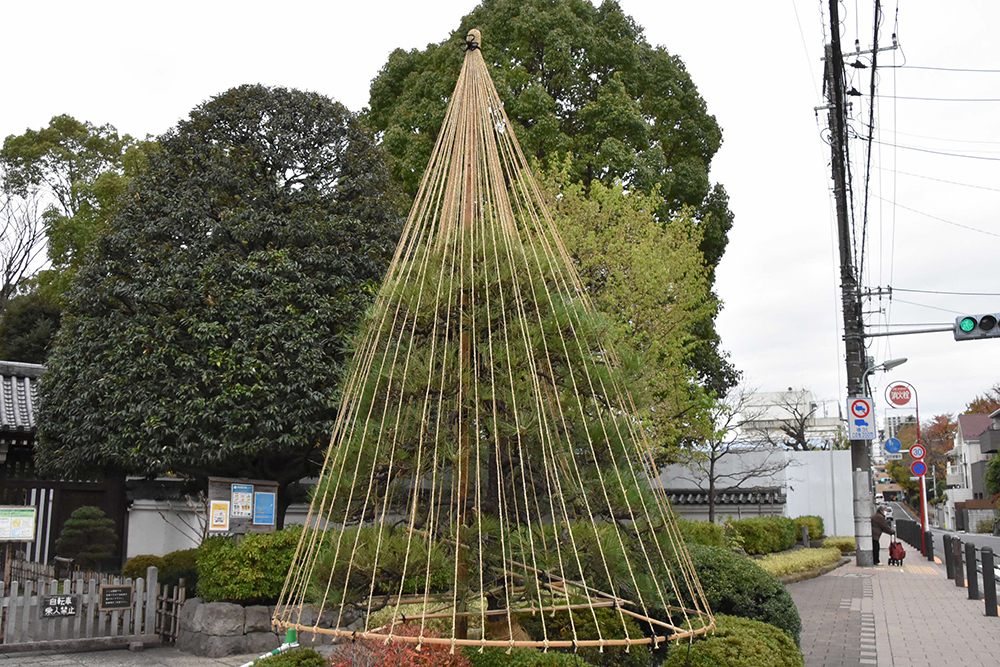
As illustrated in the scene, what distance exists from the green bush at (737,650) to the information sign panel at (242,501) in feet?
18.4

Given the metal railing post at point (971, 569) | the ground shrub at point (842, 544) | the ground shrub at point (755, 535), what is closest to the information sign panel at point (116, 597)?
the metal railing post at point (971, 569)

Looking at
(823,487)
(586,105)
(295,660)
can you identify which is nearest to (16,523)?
(295,660)

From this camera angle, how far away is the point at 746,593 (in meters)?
7.03

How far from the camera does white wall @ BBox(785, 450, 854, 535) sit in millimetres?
23891

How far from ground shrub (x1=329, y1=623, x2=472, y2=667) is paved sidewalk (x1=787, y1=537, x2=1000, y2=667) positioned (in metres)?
4.85

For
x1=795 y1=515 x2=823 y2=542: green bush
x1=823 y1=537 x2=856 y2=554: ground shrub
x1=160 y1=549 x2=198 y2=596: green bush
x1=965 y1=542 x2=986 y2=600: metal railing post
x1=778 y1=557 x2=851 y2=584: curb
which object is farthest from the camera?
x1=823 y1=537 x2=856 y2=554: ground shrub

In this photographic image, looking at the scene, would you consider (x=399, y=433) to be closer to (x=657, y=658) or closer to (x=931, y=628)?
(x=657, y=658)

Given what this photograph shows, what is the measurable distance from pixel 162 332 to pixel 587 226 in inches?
281

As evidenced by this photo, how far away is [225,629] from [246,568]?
2.27ft

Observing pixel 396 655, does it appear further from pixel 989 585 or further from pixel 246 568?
pixel 989 585

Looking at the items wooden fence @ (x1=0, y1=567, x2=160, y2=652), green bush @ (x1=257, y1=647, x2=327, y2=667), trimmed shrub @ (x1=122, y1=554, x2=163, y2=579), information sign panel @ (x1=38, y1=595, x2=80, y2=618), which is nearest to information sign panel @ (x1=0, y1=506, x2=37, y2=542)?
wooden fence @ (x1=0, y1=567, x2=160, y2=652)

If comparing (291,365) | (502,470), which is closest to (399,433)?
(502,470)

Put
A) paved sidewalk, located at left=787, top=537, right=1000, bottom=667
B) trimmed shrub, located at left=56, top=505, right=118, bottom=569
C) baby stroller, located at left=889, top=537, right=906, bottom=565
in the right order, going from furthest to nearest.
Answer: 1. baby stroller, located at left=889, top=537, right=906, bottom=565
2. trimmed shrub, located at left=56, top=505, right=118, bottom=569
3. paved sidewalk, located at left=787, top=537, right=1000, bottom=667

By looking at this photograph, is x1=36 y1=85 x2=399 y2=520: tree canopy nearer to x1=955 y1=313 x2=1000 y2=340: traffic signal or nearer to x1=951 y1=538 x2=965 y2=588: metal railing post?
x1=955 y1=313 x2=1000 y2=340: traffic signal
